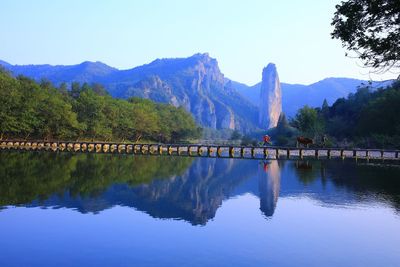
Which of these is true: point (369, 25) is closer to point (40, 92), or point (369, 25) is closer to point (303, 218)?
point (303, 218)

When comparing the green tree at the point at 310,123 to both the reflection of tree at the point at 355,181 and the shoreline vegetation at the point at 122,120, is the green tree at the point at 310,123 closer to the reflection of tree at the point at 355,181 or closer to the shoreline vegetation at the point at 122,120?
the shoreline vegetation at the point at 122,120

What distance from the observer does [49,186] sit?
119 ft

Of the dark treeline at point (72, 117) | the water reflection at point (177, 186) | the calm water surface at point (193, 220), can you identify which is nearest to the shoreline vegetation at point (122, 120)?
the dark treeline at point (72, 117)

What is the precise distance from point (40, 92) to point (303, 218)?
82734 mm

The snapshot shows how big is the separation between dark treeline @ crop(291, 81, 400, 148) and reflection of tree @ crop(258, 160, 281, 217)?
48.4 meters

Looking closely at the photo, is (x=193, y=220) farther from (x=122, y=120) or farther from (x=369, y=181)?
(x=122, y=120)

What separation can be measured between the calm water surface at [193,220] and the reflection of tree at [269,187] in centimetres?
10

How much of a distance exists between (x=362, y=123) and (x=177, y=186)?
79072 mm

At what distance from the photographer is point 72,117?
96.9 m

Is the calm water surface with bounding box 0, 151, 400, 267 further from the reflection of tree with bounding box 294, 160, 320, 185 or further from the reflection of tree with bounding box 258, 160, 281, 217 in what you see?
the reflection of tree with bounding box 294, 160, 320, 185

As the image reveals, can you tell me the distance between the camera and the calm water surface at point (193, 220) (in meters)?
18.9

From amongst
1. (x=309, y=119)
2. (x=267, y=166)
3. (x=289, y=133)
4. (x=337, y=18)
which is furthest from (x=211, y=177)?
(x=289, y=133)

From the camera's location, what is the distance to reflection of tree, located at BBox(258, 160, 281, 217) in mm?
30720

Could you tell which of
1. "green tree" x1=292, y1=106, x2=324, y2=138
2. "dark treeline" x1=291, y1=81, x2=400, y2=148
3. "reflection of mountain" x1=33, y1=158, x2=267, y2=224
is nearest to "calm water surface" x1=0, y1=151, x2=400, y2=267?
"reflection of mountain" x1=33, y1=158, x2=267, y2=224
